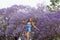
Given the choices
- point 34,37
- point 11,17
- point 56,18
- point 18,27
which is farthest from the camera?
point 11,17

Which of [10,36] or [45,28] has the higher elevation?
[45,28]

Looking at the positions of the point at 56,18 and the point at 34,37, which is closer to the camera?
the point at 56,18

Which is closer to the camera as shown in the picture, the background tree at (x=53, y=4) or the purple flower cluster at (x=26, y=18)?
the purple flower cluster at (x=26, y=18)

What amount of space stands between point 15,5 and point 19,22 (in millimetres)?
3469

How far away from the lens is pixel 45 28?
2191 centimetres

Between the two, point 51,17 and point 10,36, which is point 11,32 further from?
point 51,17

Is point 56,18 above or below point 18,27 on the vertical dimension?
above

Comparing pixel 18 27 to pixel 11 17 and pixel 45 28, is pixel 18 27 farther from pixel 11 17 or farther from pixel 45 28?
pixel 45 28

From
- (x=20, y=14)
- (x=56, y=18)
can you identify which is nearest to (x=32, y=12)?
(x=20, y=14)

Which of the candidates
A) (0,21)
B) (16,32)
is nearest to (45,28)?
(16,32)

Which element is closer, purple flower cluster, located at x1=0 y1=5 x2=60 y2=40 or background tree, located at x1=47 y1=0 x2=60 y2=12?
purple flower cluster, located at x1=0 y1=5 x2=60 y2=40

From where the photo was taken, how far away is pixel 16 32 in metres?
25.0

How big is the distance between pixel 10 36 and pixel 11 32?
541 millimetres

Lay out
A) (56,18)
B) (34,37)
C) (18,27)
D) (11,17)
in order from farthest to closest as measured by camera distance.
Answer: (11,17)
(18,27)
(34,37)
(56,18)
